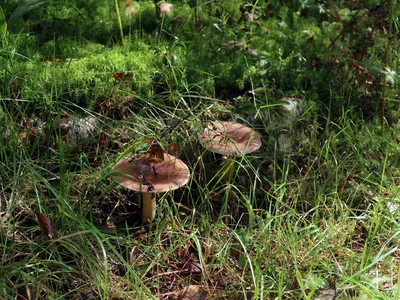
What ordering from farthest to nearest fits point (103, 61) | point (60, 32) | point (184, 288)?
point (60, 32) → point (103, 61) → point (184, 288)

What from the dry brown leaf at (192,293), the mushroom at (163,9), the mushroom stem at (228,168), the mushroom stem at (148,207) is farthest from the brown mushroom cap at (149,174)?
the mushroom at (163,9)

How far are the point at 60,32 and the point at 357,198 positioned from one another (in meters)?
1.67

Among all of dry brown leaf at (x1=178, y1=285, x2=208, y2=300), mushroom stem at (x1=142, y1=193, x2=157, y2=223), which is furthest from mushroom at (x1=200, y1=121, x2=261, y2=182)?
dry brown leaf at (x1=178, y1=285, x2=208, y2=300)

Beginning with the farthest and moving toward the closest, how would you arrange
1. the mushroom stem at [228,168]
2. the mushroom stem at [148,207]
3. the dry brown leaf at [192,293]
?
the mushroom stem at [228,168]
the mushroom stem at [148,207]
the dry brown leaf at [192,293]

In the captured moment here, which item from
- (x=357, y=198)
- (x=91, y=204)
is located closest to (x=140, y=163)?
(x=91, y=204)

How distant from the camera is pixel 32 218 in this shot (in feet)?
7.68

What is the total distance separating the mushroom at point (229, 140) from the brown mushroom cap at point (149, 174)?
18cm

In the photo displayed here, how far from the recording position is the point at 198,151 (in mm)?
2639

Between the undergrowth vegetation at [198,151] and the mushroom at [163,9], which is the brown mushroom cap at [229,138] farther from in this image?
the mushroom at [163,9]

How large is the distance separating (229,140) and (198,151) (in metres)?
0.20

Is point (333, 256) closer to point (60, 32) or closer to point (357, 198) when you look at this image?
point (357, 198)

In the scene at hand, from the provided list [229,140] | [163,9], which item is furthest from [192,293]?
[163,9]

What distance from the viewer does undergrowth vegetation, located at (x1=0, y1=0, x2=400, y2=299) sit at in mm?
2205

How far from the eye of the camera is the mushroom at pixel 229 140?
2.46 meters
